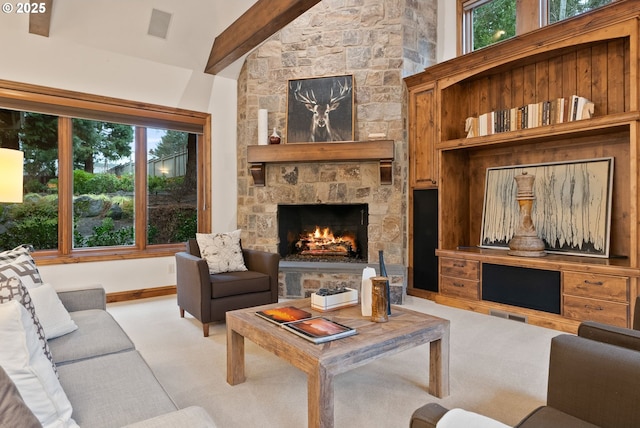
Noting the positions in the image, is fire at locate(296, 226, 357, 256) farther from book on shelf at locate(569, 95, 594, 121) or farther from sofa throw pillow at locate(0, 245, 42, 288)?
sofa throw pillow at locate(0, 245, 42, 288)

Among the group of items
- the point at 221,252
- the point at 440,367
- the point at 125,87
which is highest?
the point at 125,87

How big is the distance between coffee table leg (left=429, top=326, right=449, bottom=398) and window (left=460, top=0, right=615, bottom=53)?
11.9ft

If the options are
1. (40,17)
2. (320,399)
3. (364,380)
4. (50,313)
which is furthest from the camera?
(40,17)

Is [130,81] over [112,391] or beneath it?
over

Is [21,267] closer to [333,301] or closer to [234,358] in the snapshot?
[234,358]

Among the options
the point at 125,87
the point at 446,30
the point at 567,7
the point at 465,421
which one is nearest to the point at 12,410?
the point at 465,421

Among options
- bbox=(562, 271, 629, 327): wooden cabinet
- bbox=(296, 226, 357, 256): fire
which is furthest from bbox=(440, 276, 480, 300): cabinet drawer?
bbox=(296, 226, 357, 256): fire

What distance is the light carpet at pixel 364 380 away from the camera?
195 cm

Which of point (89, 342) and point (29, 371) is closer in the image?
point (29, 371)

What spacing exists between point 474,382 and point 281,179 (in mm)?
3238

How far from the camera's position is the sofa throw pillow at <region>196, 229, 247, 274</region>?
350 cm

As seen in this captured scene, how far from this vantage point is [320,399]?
5.20ft

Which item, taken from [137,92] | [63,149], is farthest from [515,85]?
[63,149]

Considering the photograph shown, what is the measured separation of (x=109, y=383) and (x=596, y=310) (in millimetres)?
3477
